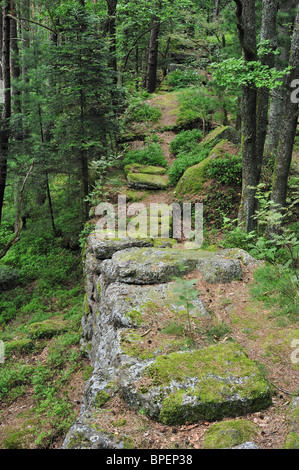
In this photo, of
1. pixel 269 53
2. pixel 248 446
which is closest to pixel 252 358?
pixel 248 446

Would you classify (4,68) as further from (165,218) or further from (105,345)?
(105,345)

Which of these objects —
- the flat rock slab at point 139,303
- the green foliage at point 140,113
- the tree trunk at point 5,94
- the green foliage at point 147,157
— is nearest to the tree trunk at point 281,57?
the green foliage at point 147,157

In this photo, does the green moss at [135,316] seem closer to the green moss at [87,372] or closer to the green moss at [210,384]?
the green moss at [210,384]

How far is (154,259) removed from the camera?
A: 5.80 meters

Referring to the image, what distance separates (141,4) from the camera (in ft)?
44.8

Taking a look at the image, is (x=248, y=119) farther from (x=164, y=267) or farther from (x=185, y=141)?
(x=185, y=141)

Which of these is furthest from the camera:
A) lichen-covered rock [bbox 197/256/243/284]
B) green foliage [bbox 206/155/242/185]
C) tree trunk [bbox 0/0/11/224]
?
tree trunk [bbox 0/0/11/224]

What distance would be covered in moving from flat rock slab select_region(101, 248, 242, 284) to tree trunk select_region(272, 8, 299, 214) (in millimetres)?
2024

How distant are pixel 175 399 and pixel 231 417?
1.79 feet

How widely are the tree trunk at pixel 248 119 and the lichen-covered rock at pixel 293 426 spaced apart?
13.5 feet

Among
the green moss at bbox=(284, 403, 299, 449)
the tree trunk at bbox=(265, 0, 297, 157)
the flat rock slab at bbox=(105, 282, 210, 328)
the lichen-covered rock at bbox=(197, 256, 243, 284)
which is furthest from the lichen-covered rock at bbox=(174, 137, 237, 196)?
the green moss at bbox=(284, 403, 299, 449)

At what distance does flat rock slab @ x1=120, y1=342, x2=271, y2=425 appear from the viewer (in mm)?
3010

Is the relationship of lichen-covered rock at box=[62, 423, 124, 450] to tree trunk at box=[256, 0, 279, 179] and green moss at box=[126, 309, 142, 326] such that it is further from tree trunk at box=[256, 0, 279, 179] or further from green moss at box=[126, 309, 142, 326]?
tree trunk at box=[256, 0, 279, 179]

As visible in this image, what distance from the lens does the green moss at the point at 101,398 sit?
3234 millimetres
